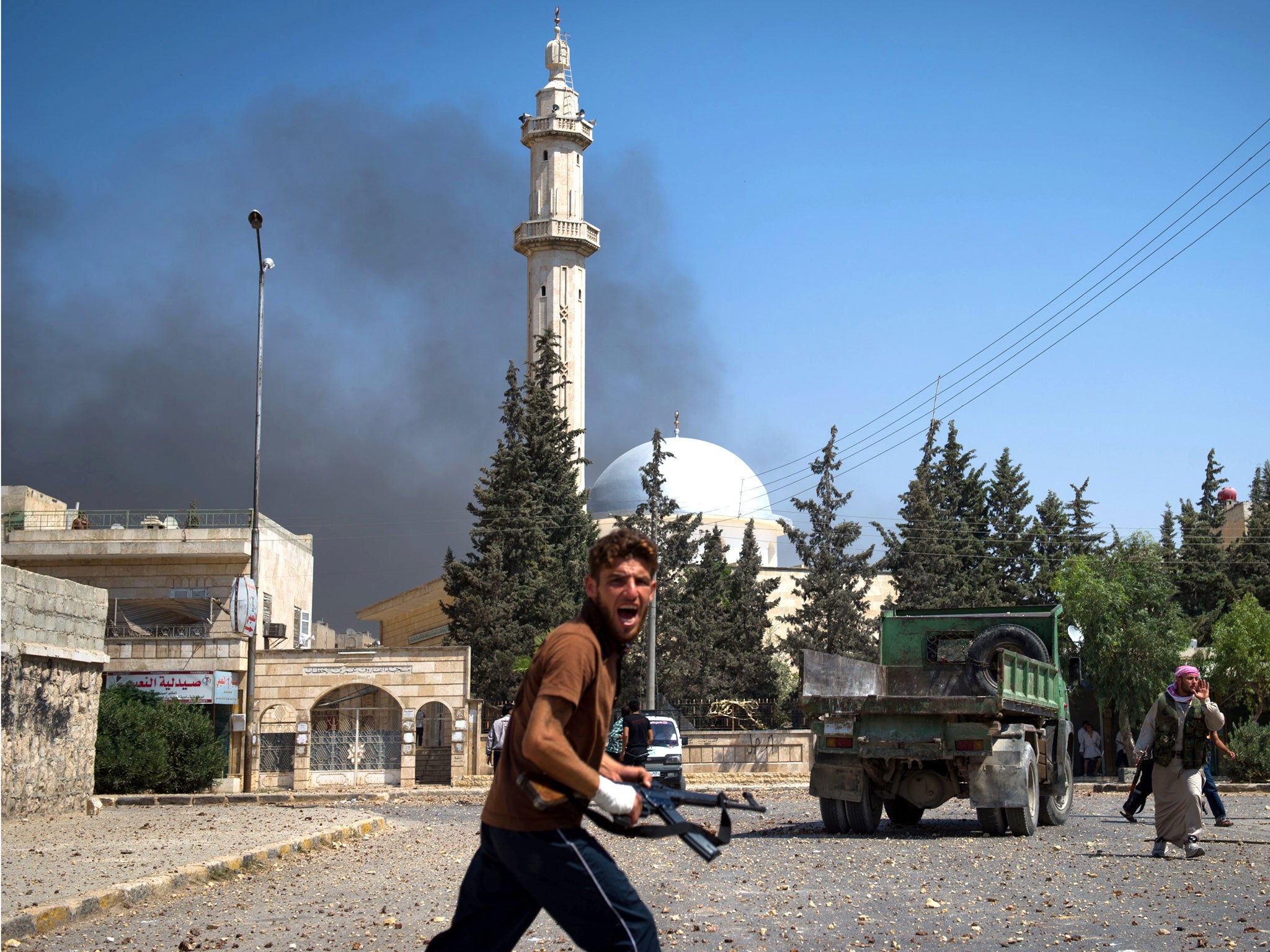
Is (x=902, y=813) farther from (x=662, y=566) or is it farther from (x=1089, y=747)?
(x=662, y=566)

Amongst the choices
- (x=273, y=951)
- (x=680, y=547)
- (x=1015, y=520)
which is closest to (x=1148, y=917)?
(x=273, y=951)

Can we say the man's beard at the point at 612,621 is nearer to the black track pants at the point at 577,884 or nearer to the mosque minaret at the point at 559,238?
the black track pants at the point at 577,884

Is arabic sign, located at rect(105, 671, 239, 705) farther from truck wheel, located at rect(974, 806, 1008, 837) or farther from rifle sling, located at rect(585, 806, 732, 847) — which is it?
rifle sling, located at rect(585, 806, 732, 847)

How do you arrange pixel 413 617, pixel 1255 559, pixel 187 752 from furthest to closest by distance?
pixel 413 617 < pixel 1255 559 < pixel 187 752

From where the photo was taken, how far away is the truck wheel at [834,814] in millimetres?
14156

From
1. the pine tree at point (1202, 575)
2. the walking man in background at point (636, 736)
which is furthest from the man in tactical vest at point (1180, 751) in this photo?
the pine tree at point (1202, 575)

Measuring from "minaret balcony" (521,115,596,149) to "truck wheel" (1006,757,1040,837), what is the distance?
42646 millimetres

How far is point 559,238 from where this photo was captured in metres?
51.9

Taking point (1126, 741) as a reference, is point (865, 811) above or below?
below

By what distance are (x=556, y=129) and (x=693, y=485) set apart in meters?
19.1

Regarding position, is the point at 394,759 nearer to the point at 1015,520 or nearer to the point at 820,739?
the point at 820,739

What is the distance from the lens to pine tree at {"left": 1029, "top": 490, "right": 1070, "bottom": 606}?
47594 millimetres

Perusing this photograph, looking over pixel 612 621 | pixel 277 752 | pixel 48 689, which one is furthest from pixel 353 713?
pixel 612 621

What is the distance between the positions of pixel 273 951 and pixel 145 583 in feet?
108
